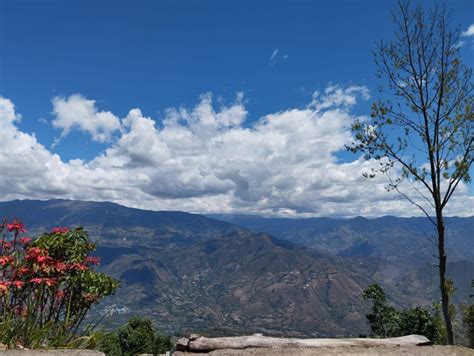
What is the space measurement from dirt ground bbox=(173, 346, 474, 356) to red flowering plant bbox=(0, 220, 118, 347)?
3.02 metres

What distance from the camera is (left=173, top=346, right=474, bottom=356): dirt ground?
7.02m

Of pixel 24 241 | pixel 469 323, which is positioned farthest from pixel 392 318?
pixel 24 241

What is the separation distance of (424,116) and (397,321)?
69447mm

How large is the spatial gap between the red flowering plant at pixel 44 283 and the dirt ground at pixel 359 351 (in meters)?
3.02

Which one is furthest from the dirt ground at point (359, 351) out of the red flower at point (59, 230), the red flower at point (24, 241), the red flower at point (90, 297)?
the red flower at point (90, 297)

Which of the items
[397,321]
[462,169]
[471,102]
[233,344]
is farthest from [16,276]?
[397,321]

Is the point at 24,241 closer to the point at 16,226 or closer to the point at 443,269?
the point at 16,226

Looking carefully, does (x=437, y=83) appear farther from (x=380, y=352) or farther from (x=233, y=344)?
(x=233, y=344)

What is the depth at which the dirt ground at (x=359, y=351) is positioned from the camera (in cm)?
702

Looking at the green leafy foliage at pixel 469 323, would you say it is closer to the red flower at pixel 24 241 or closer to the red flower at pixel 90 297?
the red flower at pixel 90 297

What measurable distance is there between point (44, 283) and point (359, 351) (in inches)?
321

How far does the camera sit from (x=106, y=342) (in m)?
8.61

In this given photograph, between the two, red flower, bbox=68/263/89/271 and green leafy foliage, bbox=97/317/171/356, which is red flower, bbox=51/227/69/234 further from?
green leafy foliage, bbox=97/317/171/356

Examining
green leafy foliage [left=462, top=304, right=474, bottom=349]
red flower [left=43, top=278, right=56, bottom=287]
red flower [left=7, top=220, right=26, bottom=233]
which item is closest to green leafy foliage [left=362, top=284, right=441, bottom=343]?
green leafy foliage [left=462, top=304, right=474, bottom=349]
